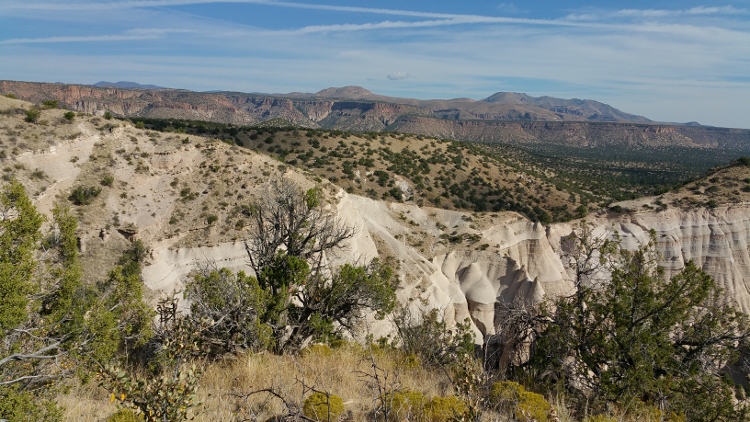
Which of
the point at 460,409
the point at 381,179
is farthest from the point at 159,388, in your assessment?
the point at 381,179

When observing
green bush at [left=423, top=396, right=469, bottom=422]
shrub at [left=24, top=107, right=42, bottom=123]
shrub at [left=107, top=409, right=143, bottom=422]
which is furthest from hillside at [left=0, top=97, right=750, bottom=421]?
shrub at [left=107, top=409, right=143, bottom=422]

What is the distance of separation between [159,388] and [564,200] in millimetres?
48367

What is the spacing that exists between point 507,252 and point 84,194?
2924 cm

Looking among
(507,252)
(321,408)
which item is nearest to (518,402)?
(321,408)

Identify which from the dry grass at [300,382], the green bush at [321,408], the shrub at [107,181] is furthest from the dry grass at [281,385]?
the shrub at [107,181]

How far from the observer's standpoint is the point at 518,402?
6.42m

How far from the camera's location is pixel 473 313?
28.9 meters

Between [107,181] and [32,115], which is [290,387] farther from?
[32,115]

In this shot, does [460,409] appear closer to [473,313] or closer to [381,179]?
[473,313]

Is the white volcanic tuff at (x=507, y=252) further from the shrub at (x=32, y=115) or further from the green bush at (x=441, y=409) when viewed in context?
the green bush at (x=441, y=409)

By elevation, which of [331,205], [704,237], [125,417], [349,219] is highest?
[125,417]

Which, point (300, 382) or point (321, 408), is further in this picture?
point (300, 382)

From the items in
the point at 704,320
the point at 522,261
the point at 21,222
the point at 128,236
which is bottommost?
the point at 522,261

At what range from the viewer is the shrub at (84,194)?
77.4 ft
